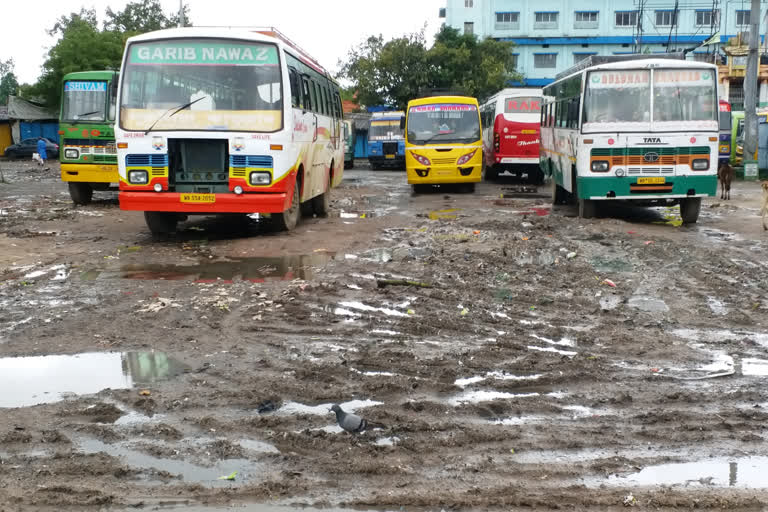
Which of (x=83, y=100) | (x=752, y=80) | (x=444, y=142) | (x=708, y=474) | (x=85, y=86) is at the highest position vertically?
(x=752, y=80)

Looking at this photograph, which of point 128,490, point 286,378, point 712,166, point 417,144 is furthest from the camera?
point 417,144

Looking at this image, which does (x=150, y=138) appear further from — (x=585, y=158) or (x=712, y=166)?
(x=712, y=166)

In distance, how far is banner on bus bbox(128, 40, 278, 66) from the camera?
38.6ft

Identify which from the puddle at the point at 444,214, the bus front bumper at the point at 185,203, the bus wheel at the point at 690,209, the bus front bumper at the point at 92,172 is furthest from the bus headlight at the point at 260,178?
the bus front bumper at the point at 92,172

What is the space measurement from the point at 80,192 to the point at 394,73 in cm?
3357

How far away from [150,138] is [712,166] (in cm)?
927

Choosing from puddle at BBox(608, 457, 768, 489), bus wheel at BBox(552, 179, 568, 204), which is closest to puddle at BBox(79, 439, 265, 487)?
puddle at BBox(608, 457, 768, 489)

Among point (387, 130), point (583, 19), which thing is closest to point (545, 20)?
point (583, 19)

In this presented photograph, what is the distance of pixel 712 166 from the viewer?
1390cm

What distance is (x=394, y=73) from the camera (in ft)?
165

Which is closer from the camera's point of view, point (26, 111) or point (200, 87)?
point (200, 87)

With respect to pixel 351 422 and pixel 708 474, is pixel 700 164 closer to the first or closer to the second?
pixel 708 474

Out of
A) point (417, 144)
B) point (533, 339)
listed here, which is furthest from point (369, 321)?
point (417, 144)

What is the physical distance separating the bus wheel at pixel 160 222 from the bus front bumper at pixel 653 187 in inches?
279
